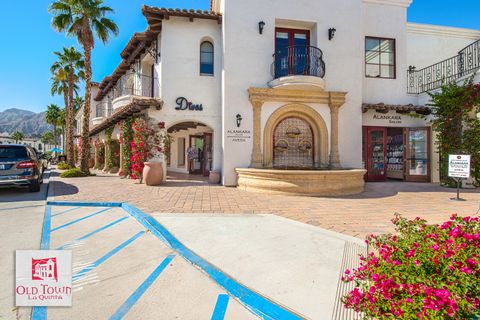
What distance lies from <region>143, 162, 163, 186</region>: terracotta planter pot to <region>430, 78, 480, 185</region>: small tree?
12231mm

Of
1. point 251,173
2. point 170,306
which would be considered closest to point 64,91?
point 251,173

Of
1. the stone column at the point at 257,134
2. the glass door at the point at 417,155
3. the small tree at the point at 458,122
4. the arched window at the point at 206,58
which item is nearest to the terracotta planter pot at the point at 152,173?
the stone column at the point at 257,134

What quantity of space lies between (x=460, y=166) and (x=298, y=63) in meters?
7.18

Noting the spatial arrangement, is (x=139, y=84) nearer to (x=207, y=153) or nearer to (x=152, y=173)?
(x=207, y=153)

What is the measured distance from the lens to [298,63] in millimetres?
11547

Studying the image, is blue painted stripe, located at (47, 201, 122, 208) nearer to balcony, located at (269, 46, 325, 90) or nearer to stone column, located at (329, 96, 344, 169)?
balcony, located at (269, 46, 325, 90)

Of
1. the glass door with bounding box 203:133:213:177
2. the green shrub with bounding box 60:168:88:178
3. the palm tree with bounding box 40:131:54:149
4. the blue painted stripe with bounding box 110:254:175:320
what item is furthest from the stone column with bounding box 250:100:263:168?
the palm tree with bounding box 40:131:54:149

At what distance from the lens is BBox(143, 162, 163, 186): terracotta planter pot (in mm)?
10836

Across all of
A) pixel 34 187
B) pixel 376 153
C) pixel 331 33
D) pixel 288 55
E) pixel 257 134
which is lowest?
pixel 34 187

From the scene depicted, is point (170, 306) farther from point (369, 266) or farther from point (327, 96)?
point (327, 96)

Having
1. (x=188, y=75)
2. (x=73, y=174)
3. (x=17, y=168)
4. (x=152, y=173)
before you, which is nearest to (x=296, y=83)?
(x=188, y=75)

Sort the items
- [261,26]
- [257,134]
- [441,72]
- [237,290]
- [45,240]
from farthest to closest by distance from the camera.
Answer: [441,72]
[257,134]
[261,26]
[45,240]
[237,290]

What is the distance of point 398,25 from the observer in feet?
42.4

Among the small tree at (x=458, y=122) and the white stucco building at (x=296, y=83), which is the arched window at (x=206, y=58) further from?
the small tree at (x=458, y=122)
